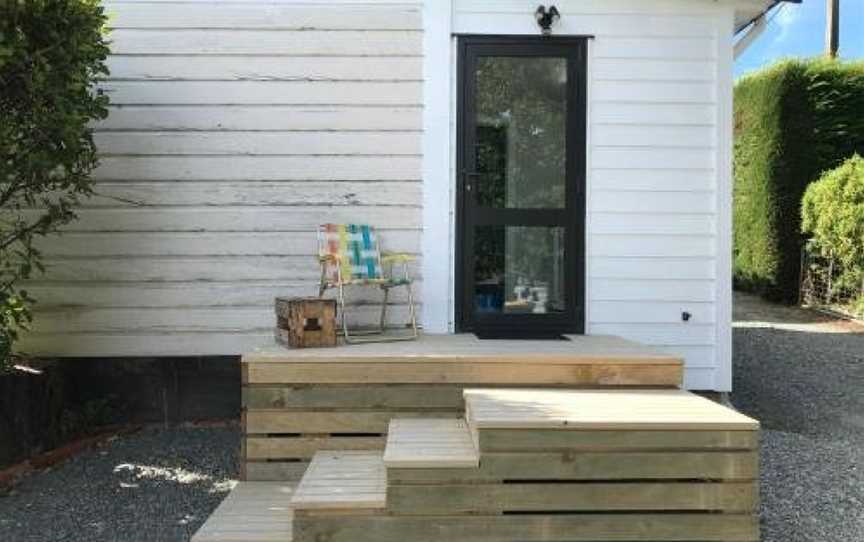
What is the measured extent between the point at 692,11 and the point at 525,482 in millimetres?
3255

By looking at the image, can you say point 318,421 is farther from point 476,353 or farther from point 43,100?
point 43,100

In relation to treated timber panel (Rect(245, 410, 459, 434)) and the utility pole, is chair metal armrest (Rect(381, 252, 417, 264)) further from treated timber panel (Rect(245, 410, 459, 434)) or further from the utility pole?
the utility pole

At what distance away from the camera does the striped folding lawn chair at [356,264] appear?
4395 mm

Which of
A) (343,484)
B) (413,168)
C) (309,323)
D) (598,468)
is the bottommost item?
(343,484)

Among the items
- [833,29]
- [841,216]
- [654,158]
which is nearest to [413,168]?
[654,158]

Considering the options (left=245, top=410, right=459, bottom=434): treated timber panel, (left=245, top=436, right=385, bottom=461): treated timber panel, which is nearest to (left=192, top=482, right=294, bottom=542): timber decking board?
(left=245, top=436, right=385, bottom=461): treated timber panel

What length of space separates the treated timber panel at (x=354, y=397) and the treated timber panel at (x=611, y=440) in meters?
0.75

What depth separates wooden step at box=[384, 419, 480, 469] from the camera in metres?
2.83

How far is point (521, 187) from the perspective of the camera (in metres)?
4.80

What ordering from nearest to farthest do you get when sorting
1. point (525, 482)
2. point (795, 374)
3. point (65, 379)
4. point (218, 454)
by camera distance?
point (525, 482) < point (218, 454) < point (65, 379) < point (795, 374)

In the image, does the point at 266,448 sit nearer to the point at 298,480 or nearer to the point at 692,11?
the point at 298,480

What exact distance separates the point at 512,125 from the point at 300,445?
2319 millimetres

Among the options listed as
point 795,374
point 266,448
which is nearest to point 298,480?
point 266,448

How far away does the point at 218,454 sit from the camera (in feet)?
14.3
